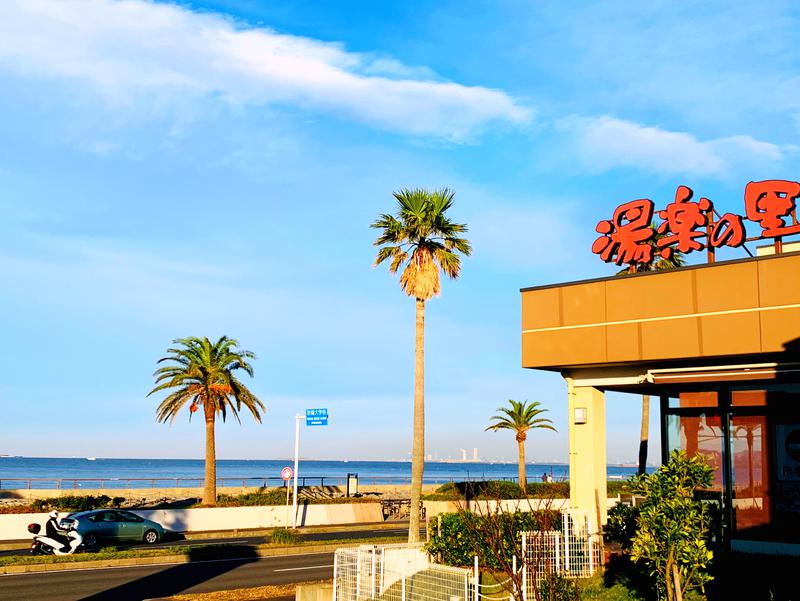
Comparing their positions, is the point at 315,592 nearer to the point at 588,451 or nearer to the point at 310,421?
the point at 588,451

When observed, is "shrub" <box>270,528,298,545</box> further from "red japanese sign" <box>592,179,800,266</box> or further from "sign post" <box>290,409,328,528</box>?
"red japanese sign" <box>592,179,800,266</box>

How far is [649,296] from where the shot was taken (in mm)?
21109

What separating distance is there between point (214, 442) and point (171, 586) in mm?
24813

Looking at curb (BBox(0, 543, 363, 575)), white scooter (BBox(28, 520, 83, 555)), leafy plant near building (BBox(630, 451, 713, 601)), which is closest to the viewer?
leafy plant near building (BBox(630, 451, 713, 601))

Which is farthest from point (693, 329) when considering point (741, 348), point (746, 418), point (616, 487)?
point (616, 487)

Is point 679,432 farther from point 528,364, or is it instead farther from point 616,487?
point 616,487

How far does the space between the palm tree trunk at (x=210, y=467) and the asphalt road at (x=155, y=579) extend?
17.6 metres

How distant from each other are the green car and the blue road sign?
8.83 metres

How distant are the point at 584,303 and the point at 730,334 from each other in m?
3.85

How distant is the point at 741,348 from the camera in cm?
1933

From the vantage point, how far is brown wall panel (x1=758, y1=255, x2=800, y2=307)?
61.5 ft

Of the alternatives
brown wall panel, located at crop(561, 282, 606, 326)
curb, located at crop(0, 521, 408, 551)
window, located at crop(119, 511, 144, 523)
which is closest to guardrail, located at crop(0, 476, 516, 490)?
curb, located at crop(0, 521, 408, 551)

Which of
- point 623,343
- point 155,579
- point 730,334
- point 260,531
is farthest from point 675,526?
point 260,531

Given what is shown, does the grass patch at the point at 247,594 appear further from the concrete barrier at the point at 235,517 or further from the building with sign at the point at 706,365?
the concrete barrier at the point at 235,517
